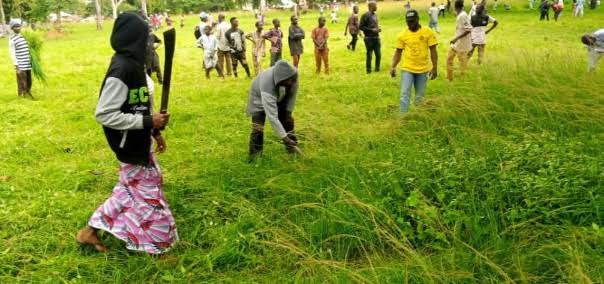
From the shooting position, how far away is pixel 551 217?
3.45 m

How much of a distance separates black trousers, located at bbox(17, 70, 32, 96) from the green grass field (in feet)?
11.2

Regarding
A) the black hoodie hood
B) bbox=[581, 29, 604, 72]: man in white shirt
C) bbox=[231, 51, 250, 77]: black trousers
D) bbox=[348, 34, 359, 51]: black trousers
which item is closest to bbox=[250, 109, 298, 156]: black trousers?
the black hoodie hood

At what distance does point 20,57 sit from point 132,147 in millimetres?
7740

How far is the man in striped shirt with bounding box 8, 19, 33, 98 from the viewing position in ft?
31.0

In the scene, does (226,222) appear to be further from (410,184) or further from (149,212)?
(410,184)

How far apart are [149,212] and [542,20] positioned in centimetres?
2298

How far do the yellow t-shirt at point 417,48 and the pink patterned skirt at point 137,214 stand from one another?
4.10 m

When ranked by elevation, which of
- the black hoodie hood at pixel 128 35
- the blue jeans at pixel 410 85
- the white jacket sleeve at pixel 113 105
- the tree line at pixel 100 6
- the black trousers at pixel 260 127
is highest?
the tree line at pixel 100 6

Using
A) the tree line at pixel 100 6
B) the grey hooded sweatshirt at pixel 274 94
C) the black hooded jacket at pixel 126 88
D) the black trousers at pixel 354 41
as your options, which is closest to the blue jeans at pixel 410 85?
the grey hooded sweatshirt at pixel 274 94

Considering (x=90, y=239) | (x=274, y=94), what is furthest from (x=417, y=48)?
(x=90, y=239)

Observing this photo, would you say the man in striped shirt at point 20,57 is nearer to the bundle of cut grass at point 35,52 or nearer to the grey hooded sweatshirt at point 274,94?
the bundle of cut grass at point 35,52

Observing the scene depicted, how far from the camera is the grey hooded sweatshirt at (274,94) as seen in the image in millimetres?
4652

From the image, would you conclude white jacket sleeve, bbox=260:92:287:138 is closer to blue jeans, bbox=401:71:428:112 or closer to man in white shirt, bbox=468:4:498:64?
blue jeans, bbox=401:71:428:112

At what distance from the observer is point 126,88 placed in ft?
10.5
